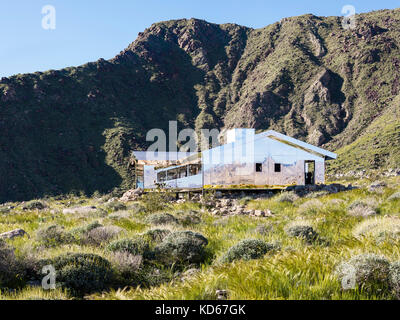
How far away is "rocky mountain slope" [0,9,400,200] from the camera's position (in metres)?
58.2

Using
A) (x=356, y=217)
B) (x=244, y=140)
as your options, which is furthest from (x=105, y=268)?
(x=244, y=140)

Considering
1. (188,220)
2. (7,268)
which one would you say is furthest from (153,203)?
(7,268)

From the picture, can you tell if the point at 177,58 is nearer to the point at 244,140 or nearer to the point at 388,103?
the point at 388,103

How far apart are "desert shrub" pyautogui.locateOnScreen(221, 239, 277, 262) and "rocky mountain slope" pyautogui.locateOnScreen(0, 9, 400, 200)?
44.4 m

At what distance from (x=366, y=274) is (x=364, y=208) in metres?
7.37

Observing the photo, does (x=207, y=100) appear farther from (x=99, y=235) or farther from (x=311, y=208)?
(x=99, y=235)

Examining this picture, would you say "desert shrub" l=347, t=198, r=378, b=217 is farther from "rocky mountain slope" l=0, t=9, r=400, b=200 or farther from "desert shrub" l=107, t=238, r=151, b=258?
"rocky mountain slope" l=0, t=9, r=400, b=200

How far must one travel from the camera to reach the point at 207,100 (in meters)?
96.2

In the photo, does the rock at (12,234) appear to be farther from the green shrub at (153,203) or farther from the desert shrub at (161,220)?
the green shrub at (153,203)

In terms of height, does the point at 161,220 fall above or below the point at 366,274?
below

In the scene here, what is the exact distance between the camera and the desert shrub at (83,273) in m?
4.48

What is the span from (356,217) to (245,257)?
5371mm

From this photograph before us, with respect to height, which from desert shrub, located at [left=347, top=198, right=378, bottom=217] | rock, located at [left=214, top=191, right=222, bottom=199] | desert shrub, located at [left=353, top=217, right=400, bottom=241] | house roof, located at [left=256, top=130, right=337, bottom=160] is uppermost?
house roof, located at [left=256, top=130, right=337, bottom=160]

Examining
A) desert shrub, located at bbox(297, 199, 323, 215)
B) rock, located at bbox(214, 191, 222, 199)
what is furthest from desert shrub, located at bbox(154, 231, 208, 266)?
rock, located at bbox(214, 191, 222, 199)
